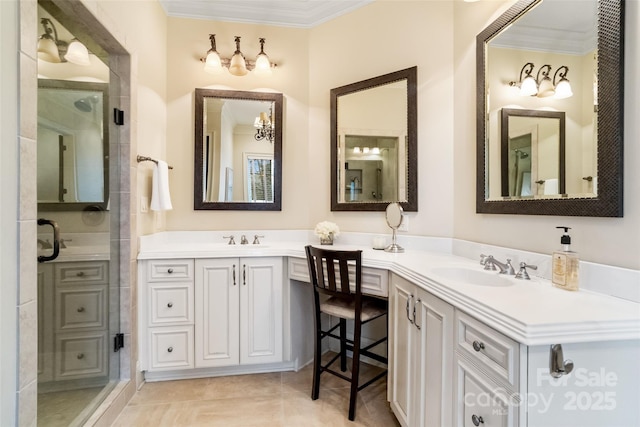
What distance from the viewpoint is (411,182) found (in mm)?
2148

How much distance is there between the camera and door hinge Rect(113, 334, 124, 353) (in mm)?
1890

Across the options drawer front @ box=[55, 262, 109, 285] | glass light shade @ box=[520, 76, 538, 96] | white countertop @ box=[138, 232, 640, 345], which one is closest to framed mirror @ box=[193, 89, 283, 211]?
drawer front @ box=[55, 262, 109, 285]

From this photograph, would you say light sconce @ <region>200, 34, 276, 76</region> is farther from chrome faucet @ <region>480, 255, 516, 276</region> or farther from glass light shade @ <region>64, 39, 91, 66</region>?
chrome faucet @ <region>480, 255, 516, 276</region>

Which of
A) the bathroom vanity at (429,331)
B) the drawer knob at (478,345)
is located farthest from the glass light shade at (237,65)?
the drawer knob at (478,345)

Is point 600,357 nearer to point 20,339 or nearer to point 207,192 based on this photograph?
point 20,339

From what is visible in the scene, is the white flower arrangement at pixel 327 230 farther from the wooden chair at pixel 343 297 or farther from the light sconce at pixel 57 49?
the light sconce at pixel 57 49

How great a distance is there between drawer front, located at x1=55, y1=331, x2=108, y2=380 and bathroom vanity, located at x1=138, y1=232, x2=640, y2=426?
0.24 metres

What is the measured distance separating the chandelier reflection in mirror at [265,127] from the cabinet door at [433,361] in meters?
1.85

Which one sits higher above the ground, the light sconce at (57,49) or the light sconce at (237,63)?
the light sconce at (237,63)

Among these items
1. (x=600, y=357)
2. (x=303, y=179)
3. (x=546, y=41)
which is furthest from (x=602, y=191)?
(x=303, y=179)

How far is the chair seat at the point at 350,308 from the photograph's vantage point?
181 centimetres

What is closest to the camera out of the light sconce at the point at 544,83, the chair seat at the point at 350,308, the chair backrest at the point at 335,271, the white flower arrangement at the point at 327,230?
the light sconce at the point at 544,83

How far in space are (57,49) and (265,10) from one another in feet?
5.34

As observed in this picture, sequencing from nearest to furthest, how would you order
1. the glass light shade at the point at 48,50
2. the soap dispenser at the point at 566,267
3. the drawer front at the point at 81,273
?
the soap dispenser at the point at 566,267
the glass light shade at the point at 48,50
the drawer front at the point at 81,273
